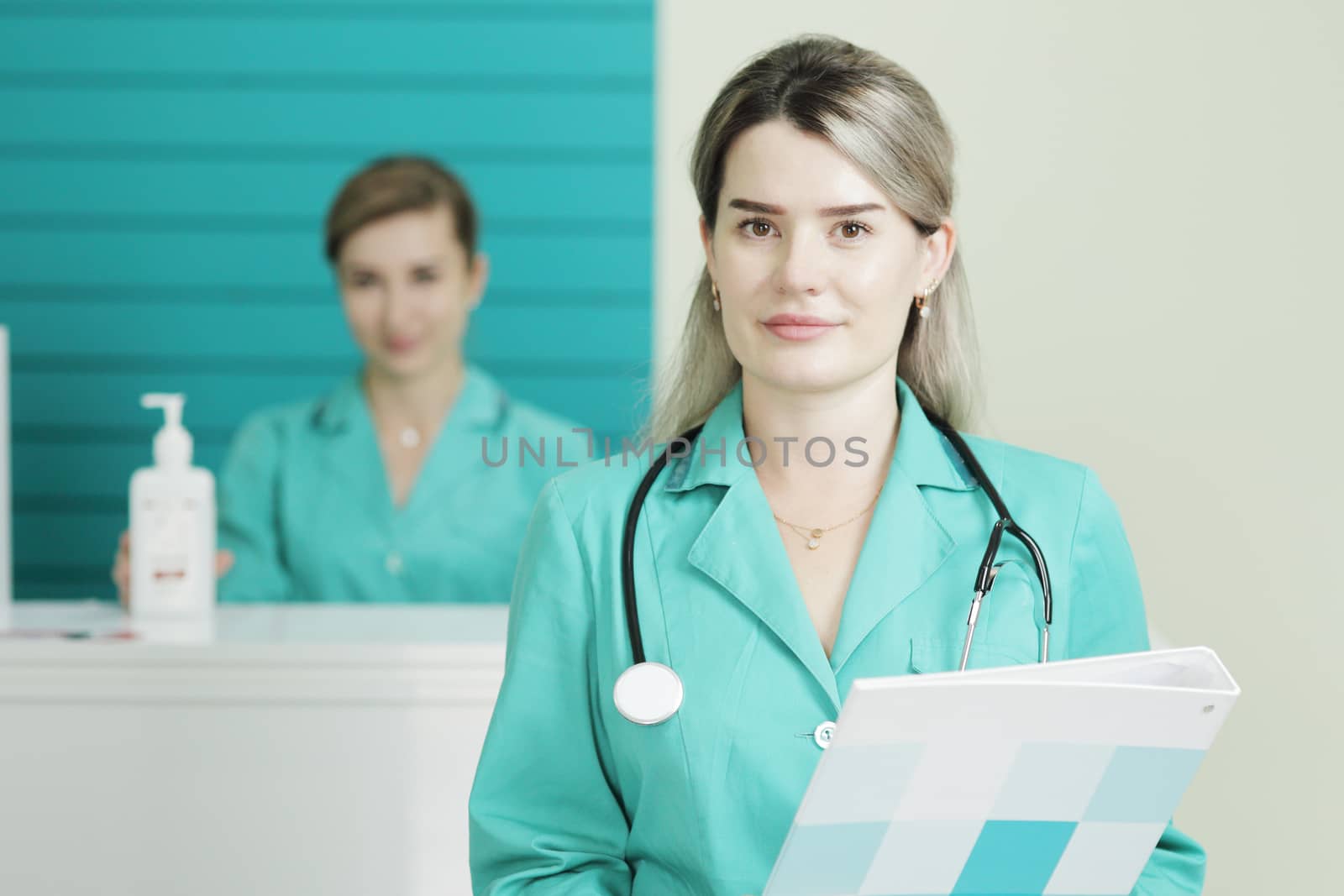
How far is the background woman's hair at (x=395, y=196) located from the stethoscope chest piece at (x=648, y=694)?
1487mm

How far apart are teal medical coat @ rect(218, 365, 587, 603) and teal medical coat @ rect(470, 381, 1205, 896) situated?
1146 millimetres

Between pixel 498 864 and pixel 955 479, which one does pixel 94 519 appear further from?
pixel 955 479

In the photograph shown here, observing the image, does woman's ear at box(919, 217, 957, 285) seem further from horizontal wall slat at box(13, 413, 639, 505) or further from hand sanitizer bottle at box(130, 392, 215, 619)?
horizontal wall slat at box(13, 413, 639, 505)

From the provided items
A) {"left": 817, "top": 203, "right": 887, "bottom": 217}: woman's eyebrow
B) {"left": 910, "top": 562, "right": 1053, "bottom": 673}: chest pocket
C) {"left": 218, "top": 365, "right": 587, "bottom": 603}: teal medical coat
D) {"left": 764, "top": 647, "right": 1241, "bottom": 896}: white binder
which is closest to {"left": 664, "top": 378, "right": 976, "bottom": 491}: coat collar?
{"left": 910, "top": 562, "right": 1053, "bottom": 673}: chest pocket

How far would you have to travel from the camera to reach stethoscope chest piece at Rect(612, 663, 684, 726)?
1034mm

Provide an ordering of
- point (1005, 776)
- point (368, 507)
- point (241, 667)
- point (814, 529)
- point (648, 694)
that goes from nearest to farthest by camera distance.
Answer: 1. point (1005, 776)
2. point (648, 694)
3. point (814, 529)
4. point (241, 667)
5. point (368, 507)

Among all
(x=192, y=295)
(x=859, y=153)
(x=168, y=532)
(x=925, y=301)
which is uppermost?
(x=859, y=153)

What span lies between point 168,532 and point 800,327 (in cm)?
93

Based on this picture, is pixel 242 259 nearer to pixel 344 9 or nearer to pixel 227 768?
pixel 344 9

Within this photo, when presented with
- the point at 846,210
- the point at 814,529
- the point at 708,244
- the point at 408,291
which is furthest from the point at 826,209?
the point at 408,291

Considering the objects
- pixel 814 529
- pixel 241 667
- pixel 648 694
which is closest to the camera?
pixel 648 694

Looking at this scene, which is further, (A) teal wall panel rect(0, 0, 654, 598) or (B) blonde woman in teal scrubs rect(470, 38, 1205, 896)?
(A) teal wall panel rect(0, 0, 654, 598)

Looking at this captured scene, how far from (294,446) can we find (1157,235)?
154 cm

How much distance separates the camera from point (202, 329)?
2.43 m
